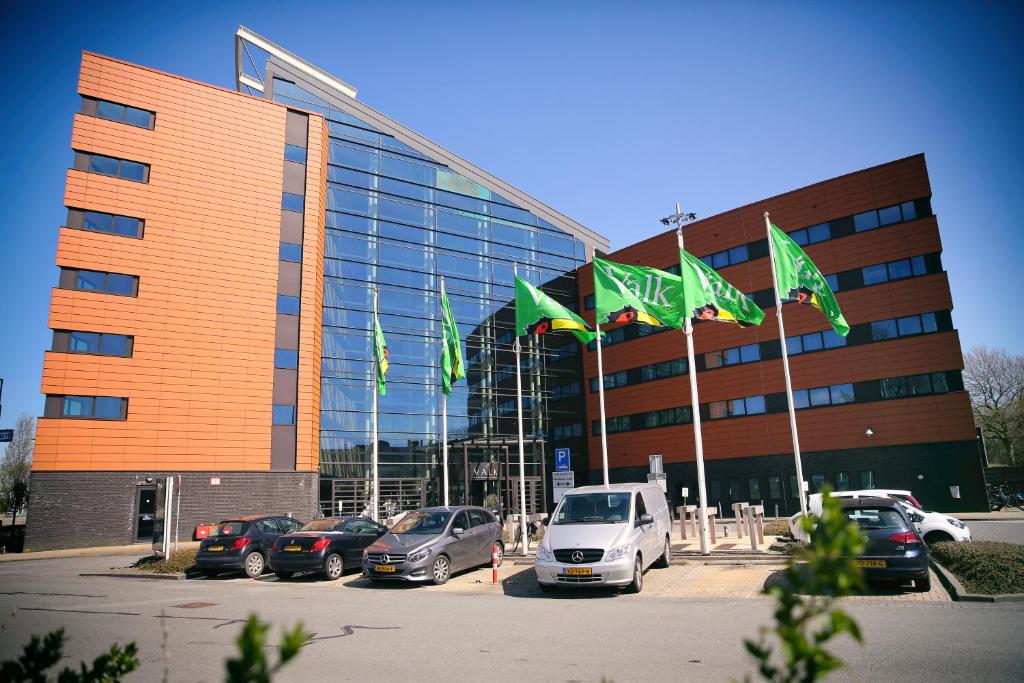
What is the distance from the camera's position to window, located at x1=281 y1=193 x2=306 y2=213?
112 ft

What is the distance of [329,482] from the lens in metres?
34.8

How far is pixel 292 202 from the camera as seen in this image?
113ft

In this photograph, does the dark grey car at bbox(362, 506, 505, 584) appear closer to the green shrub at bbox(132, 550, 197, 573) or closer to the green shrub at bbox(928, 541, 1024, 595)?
the green shrub at bbox(132, 550, 197, 573)

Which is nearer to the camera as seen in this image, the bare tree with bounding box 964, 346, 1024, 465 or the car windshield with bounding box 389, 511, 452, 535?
the car windshield with bounding box 389, 511, 452, 535

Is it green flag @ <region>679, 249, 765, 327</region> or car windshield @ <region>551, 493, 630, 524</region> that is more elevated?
green flag @ <region>679, 249, 765, 327</region>

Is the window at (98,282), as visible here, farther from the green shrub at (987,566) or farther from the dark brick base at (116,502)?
the green shrub at (987,566)

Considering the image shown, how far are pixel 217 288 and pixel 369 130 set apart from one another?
51.2 feet

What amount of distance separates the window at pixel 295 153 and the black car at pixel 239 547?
23.0 meters

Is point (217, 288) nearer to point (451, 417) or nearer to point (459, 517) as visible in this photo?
point (451, 417)

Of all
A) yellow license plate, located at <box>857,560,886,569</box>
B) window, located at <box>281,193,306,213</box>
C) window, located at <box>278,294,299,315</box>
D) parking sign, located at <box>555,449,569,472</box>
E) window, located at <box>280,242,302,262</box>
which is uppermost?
window, located at <box>281,193,306,213</box>

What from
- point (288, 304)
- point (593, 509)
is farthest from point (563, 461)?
point (288, 304)

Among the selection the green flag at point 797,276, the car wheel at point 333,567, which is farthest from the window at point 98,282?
the green flag at point 797,276

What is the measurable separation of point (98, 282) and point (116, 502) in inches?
386

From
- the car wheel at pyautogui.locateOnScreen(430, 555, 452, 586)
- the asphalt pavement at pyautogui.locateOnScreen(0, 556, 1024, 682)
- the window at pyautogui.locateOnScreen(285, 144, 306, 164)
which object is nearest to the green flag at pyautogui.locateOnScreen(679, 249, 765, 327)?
the asphalt pavement at pyautogui.locateOnScreen(0, 556, 1024, 682)
